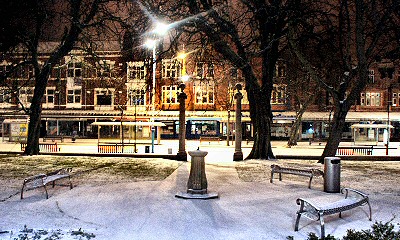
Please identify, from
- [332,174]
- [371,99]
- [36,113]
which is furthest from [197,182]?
[371,99]

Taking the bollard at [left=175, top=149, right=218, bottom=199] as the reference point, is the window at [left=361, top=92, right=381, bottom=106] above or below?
above

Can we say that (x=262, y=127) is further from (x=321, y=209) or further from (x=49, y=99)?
(x=49, y=99)

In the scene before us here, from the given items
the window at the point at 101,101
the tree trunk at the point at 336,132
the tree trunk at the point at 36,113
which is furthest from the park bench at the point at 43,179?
the window at the point at 101,101

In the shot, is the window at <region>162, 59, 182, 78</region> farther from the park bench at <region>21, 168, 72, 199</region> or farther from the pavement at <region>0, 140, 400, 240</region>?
the park bench at <region>21, 168, 72, 199</region>

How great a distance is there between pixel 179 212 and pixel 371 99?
50956mm

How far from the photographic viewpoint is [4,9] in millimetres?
19797

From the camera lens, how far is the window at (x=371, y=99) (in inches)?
2173

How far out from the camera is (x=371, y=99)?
55.3 m

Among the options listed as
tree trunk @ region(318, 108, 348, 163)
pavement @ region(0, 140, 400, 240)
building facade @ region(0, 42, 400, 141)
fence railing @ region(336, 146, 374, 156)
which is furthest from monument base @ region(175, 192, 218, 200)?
building facade @ region(0, 42, 400, 141)

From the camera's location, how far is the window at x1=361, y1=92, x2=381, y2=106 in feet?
181

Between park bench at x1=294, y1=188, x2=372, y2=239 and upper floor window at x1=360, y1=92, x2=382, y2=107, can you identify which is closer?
park bench at x1=294, y1=188, x2=372, y2=239

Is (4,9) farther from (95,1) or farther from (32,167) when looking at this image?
(32,167)

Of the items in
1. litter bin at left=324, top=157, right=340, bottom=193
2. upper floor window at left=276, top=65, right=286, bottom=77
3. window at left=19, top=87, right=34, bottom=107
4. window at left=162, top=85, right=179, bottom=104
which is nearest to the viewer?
litter bin at left=324, top=157, right=340, bottom=193

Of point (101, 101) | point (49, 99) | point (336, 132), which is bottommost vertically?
point (336, 132)
